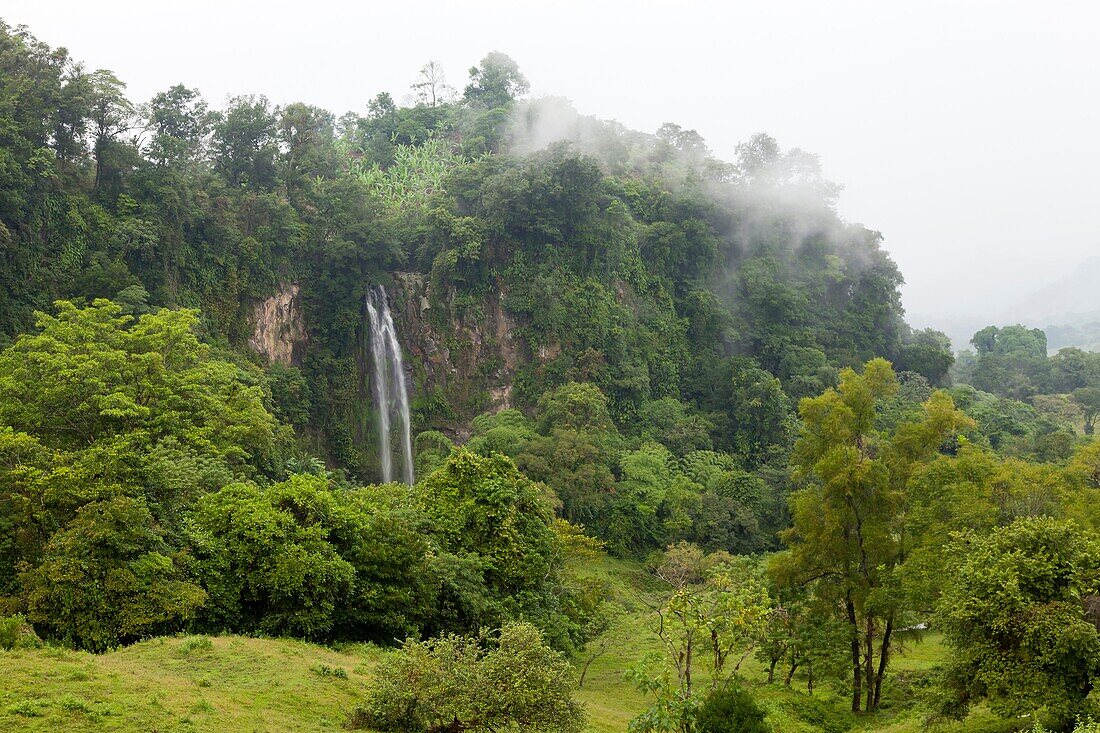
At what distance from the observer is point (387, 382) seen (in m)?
44.0

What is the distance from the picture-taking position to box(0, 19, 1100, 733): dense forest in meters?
14.9

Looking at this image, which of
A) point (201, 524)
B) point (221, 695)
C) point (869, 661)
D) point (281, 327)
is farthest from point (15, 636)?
point (281, 327)

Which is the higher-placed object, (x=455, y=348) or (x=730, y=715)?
(x=455, y=348)

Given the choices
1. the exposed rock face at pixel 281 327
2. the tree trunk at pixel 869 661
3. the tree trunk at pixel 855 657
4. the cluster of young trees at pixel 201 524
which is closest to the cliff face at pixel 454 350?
the exposed rock face at pixel 281 327

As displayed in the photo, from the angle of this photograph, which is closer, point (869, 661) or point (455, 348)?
point (869, 661)

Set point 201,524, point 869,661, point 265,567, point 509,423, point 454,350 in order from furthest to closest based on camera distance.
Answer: point 454,350
point 509,423
point 869,661
point 201,524
point 265,567

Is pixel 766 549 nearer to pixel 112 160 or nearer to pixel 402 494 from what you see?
pixel 402 494

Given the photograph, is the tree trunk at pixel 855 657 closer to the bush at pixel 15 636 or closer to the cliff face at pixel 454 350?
the bush at pixel 15 636

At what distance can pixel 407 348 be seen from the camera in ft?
149

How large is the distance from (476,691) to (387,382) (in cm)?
3317

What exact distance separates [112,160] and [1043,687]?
36.7m

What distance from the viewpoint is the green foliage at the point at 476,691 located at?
39.0 feet

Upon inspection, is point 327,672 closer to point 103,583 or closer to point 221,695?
point 221,695

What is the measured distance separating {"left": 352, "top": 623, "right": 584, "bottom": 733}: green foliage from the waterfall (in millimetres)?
30381
